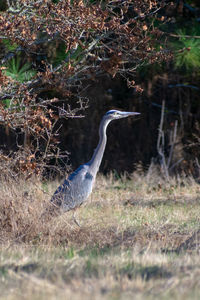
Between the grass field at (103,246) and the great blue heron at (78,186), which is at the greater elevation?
the great blue heron at (78,186)

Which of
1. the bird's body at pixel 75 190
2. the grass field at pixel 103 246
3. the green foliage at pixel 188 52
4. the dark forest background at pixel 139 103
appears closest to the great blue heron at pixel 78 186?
the bird's body at pixel 75 190

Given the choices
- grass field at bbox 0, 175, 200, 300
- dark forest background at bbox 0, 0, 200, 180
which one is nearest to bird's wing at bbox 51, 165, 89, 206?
grass field at bbox 0, 175, 200, 300

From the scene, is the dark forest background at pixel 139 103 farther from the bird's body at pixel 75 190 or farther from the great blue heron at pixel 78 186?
the bird's body at pixel 75 190

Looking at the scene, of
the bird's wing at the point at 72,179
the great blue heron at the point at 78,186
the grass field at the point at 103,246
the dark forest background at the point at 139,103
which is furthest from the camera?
Answer: the dark forest background at the point at 139,103

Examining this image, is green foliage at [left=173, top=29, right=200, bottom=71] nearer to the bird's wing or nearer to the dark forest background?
the dark forest background

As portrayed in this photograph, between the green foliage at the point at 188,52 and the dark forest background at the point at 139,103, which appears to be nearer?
the green foliage at the point at 188,52

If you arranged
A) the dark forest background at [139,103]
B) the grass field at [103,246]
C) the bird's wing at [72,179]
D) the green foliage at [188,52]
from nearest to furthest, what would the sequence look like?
the grass field at [103,246], the bird's wing at [72,179], the green foliage at [188,52], the dark forest background at [139,103]

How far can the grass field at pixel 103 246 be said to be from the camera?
155 inches

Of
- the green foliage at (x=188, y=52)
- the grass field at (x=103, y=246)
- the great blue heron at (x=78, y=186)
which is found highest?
the green foliage at (x=188, y=52)

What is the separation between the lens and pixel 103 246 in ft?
19.5

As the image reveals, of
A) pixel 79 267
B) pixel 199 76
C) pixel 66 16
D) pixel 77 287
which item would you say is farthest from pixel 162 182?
pixel 77 287

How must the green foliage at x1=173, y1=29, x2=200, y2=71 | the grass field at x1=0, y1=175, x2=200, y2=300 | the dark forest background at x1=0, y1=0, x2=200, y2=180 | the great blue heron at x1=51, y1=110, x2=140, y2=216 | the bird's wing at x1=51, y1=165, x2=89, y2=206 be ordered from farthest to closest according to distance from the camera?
the dark forest background at x1=0, y1=0, x2=200, y2=180
the green foliage at x1=173, y1=29, x2=200, y2=71
the bird's wing at x1=51, y1=165, x2=89, y2=206
the great blue heron at x1=51, y1=110, x2=140, y2=216
the grass field at x1=0, y1=175, x2=200, y2=300

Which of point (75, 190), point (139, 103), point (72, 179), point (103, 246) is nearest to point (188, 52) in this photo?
point (139, 103)

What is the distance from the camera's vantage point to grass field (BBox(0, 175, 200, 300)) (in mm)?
3928
